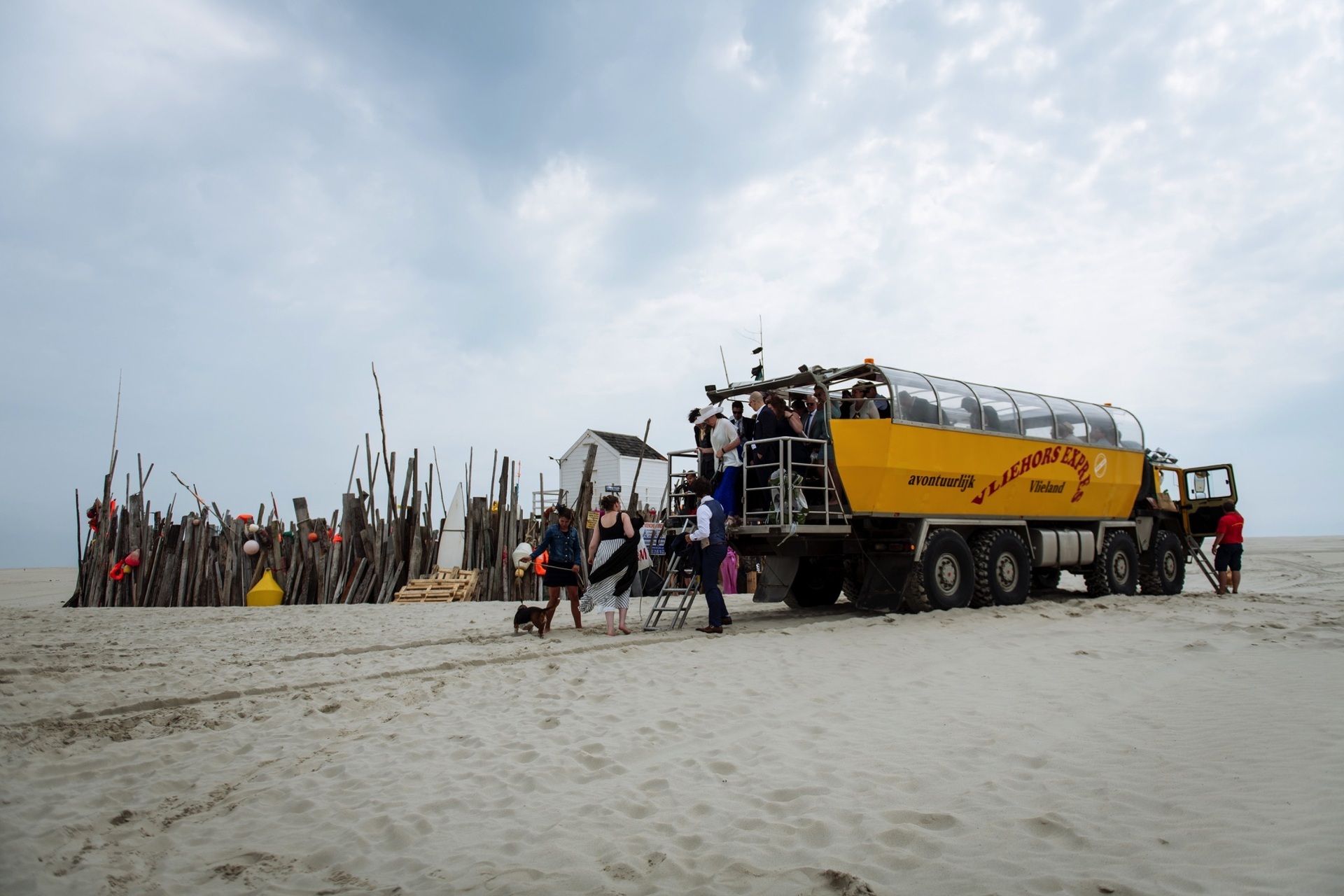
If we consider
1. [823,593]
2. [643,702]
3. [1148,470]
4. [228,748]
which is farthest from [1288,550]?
[228,748]

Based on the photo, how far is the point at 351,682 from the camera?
6988 mm

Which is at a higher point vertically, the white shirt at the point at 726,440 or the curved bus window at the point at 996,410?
the curved bus window at the point at 996,410

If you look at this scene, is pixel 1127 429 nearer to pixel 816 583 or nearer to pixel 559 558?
pixel 816 583

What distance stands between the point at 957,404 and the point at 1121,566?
207 inches

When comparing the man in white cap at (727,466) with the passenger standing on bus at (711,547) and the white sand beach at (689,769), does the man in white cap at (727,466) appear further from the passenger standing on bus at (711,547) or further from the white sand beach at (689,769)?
the white sand beach at (689,769)

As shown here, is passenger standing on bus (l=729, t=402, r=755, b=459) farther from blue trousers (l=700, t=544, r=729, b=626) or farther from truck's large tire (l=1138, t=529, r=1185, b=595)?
truck's large tire (l=1138, t=529, r=1185, b=595)

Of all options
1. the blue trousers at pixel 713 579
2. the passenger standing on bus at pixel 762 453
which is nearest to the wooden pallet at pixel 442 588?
the blue trousers at pixel 713 579

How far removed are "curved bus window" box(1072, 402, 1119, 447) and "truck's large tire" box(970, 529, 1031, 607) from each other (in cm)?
271

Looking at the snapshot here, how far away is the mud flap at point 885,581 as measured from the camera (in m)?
11.1

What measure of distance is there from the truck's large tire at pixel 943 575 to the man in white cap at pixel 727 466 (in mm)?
2710

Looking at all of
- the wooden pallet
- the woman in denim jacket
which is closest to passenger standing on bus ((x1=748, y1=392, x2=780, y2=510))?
the woman in denim jacket

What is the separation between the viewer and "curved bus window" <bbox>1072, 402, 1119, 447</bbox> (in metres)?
13.6

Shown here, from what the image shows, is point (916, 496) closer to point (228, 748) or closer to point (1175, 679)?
point (1175, 679)

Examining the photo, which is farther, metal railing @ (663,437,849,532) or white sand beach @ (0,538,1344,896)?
metal railing @ (663,437,849,532)
